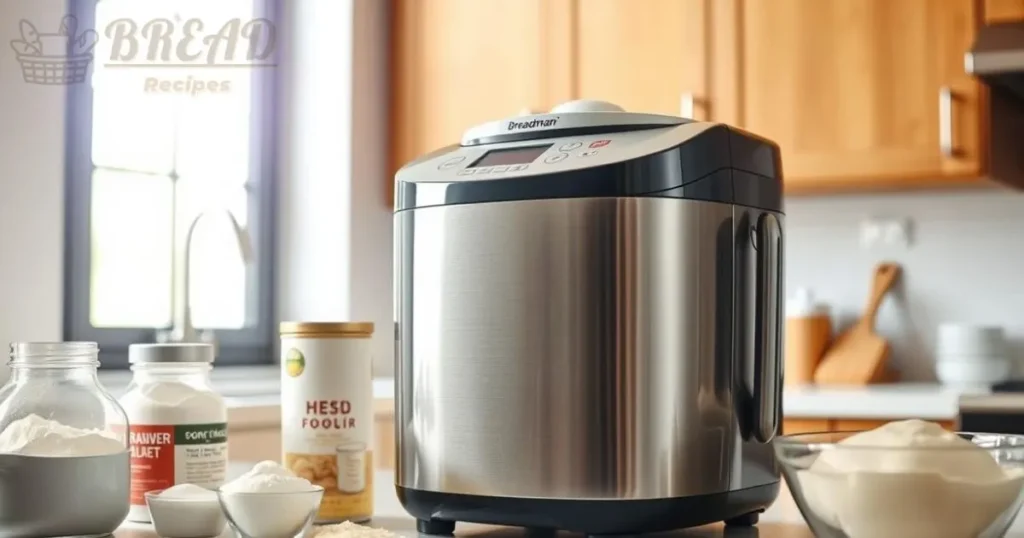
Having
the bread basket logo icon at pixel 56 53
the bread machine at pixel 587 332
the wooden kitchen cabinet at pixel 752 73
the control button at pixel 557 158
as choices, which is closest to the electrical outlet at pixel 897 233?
the wooden kitchen cabinet at pixel 752 73

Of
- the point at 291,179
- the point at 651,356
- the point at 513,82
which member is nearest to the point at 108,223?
the point at 291,179

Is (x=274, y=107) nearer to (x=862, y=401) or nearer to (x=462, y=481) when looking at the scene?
(x=862, y=401)

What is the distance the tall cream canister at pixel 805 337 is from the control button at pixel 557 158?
1886 millimetres

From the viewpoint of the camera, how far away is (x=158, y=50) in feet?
8.36

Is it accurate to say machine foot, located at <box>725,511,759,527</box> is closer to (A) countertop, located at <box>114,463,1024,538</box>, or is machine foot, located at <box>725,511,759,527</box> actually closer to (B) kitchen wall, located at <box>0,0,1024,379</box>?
(A) countertop, located at <box>114,463,1024,538</box>

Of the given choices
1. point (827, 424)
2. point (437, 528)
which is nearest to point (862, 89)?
point (827, 424)

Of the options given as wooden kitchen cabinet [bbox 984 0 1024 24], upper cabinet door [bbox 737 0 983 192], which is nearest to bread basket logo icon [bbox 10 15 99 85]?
upper cabinet door [bbox 737 0 983 192]

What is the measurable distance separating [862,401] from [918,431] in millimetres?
1556

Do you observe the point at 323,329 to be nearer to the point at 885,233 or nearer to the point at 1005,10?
the point at 1005,10

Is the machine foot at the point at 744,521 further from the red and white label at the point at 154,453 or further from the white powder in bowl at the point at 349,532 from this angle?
the red and white label at the point at 154,453

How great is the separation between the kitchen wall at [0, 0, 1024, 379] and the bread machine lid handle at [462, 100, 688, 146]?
1950 mm

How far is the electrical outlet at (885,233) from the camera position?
2.69m

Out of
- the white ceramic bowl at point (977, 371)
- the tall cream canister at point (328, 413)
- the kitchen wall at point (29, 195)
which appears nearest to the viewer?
the tall cream canister at point (328, 413)

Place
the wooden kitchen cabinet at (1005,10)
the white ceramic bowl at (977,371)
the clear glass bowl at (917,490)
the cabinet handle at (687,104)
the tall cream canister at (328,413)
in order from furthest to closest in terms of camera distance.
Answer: the cabinet handle at (687,104)
the white ceramic bowl at (977,371)
the wooden kitchen cabinet at (1005,10)
the tall cream canister at (328,413)
the clear glass bowl at (917,490)
